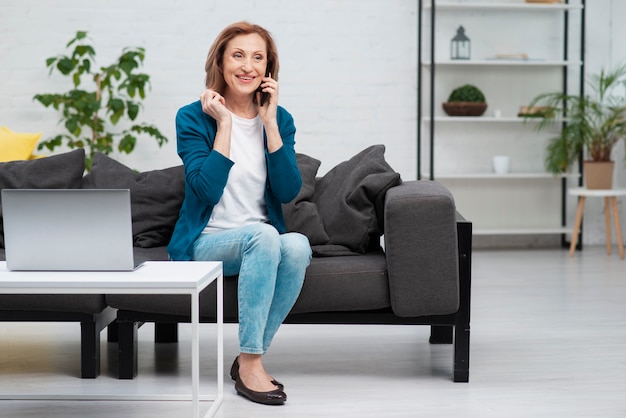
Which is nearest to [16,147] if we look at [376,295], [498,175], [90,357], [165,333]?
[165,333]

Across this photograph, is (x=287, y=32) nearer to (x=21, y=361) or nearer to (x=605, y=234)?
(x=605, y=234)

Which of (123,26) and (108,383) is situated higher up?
(123,26)

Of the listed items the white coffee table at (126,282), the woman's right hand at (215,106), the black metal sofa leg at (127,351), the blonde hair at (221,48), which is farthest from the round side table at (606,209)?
the white coffee table at (126,282)

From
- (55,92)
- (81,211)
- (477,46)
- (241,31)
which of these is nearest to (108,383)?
(81,211)

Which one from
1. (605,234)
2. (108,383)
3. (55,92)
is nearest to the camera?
(108,383)

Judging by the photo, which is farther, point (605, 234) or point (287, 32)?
point (605, 234)

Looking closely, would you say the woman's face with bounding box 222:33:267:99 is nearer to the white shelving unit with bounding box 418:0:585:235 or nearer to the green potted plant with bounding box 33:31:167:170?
the green potted plant with bounding box 33:31:167:170

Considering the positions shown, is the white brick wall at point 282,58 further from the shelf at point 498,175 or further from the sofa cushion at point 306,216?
the sofa cushion at point 306,216

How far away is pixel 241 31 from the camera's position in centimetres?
305

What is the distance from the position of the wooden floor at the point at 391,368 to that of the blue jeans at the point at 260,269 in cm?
24

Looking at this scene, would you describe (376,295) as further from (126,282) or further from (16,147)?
(16,147)

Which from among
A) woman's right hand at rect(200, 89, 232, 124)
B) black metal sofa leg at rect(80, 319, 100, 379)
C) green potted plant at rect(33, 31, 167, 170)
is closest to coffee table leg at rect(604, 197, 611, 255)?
green potted plant at rect(33, 31, 167, 170)

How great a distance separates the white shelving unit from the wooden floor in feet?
7.51

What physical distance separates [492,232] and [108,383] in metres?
4.00
